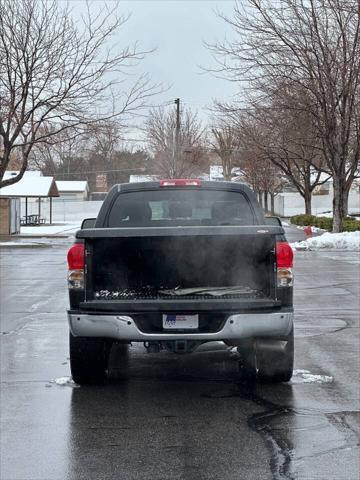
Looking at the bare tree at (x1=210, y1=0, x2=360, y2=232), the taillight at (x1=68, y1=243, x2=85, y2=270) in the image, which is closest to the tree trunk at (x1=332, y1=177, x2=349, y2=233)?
the bare tree at (x1=210, y1=0, x2=360, y2=232)

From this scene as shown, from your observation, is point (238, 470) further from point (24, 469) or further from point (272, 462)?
point (24, 469)

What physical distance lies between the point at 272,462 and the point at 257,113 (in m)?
25.8

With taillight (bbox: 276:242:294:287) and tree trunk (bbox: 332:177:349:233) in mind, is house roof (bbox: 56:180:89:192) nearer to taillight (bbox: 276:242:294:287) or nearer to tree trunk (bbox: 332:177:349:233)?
tree trunk (bbox: 332:177:349:233)

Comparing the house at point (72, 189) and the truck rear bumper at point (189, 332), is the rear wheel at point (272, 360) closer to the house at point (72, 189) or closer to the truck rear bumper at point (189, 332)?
the truck rear bumper at point (189, 332)

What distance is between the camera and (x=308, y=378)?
7.55m

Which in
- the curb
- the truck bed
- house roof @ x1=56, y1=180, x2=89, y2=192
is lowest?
the curb

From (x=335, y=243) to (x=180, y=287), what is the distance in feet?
69.5

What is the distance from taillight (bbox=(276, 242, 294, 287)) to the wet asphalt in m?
1.09

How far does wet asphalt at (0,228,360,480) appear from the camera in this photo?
201 inches

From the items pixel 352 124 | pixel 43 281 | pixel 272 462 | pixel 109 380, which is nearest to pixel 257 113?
pixel 352 124

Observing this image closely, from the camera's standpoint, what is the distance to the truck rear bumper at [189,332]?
21.0ft

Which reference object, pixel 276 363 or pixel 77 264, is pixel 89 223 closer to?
pixel 77 264

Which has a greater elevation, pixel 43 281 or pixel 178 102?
pixel 178 102

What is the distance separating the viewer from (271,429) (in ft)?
A: 19.3
